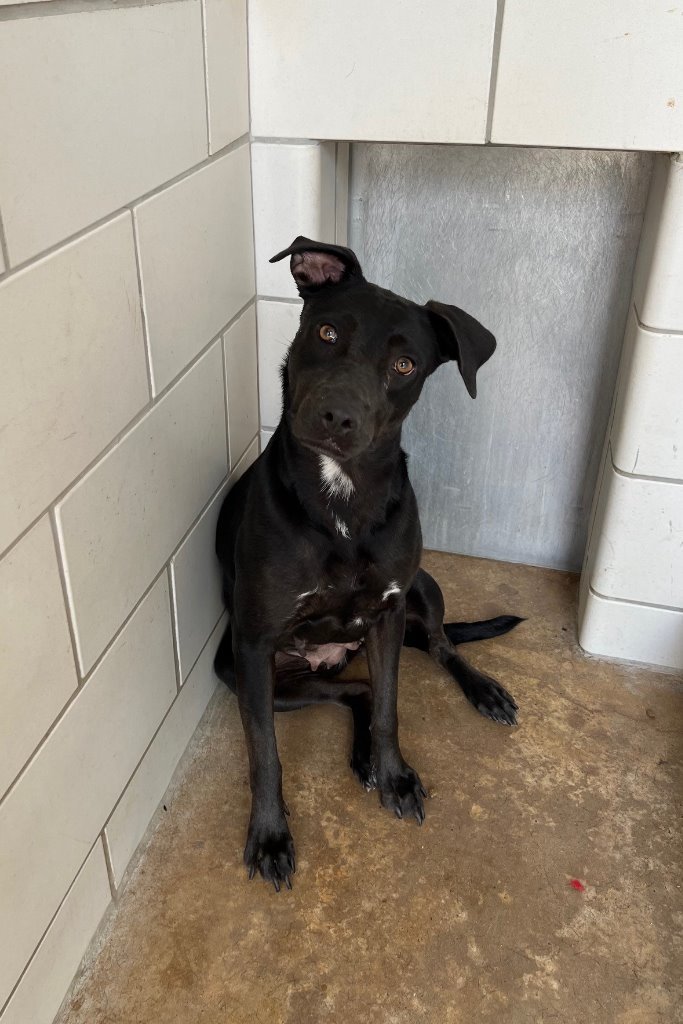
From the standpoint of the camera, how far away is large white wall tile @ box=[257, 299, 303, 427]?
1949 millimetres

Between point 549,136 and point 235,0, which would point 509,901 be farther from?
point 235,0

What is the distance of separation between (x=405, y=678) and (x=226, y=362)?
0.82 metres

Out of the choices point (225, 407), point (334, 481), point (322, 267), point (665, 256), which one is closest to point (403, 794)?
point (334, 481)

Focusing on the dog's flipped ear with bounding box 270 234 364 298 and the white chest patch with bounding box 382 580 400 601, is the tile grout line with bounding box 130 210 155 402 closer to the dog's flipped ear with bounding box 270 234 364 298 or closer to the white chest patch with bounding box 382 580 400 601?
the dog's flipped ear with bounding box 270 234 364 298

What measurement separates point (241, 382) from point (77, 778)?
0.93 metres

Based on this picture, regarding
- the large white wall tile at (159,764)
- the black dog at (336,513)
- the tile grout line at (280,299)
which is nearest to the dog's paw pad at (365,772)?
the black dog at (336,513)

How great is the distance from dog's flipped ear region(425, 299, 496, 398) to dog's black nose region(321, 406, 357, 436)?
198 mm

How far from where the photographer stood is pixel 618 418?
1891 mm

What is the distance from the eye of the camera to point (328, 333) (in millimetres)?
1382

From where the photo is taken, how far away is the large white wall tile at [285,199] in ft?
5.91

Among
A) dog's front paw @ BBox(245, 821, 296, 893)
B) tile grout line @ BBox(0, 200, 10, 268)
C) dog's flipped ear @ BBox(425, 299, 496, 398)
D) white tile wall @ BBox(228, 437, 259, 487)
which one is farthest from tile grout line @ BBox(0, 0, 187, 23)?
dog's front paw @ BBox(245, 821, 296, 893)

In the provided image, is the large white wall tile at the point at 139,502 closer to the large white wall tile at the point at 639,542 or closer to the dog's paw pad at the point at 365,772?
the dog's paw pad at the point at 365,772

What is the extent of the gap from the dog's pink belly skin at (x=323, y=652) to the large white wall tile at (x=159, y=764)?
209 millimetres

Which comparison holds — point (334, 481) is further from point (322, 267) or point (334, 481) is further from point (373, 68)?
point (373, 68)
